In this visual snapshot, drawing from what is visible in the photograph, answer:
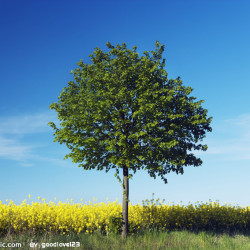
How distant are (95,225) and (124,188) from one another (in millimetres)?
2723

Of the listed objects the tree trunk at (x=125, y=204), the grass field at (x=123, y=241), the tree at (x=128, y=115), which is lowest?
the grass field at (x=123, y=241)

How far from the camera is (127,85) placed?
622 inches

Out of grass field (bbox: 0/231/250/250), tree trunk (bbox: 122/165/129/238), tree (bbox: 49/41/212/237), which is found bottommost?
grass field (bbox: 0/231/250/250)

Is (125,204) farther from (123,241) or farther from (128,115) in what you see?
(128,115)

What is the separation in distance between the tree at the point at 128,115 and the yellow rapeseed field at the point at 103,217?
6.38 ft

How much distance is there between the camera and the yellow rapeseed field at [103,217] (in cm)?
1535

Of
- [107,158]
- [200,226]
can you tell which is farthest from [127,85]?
[200,226]

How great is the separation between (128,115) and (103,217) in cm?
579

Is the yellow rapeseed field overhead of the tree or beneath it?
beneath

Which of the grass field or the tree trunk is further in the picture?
the tree trunk

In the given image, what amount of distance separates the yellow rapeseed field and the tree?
6.38 feet

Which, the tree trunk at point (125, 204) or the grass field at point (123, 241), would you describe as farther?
the tree trunk at point (125, 204)

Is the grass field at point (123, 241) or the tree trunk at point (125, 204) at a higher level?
the tree trunk at point (125, 204)

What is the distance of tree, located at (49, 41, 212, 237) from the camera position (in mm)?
14289
